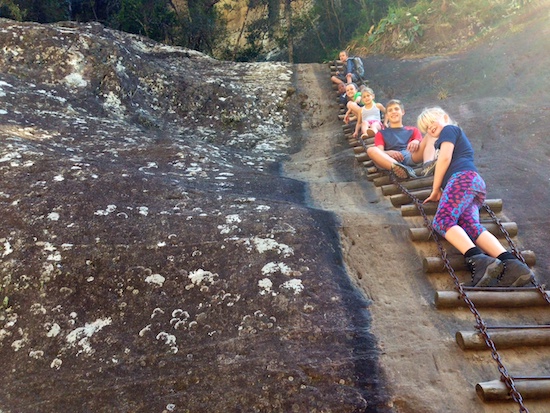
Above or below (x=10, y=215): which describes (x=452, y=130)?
above

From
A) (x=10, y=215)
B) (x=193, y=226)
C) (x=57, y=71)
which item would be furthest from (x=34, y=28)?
(x=193, y=226)

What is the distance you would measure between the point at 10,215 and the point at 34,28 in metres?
6.31

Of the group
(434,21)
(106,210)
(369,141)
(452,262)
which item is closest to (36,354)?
(106,210)

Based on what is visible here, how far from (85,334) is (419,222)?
12.0ft

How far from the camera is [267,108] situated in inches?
440

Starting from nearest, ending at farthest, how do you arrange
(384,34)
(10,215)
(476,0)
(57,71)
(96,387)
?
(96,387), (10,215), (57,71), (476,0), (384,34)

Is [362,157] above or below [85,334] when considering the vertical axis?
above

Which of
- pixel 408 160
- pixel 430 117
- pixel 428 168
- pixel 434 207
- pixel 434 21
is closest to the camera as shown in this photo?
pixel 430 117

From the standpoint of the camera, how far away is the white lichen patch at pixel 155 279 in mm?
4129

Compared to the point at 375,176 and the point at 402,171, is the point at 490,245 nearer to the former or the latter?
the point at 402,171

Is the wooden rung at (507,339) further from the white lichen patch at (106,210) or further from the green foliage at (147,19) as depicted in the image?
the green foliage at (147,19)

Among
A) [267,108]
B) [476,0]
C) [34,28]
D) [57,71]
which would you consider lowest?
[267,108]

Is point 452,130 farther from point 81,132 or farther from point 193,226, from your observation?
point 81,132

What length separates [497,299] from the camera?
3.88 meters
